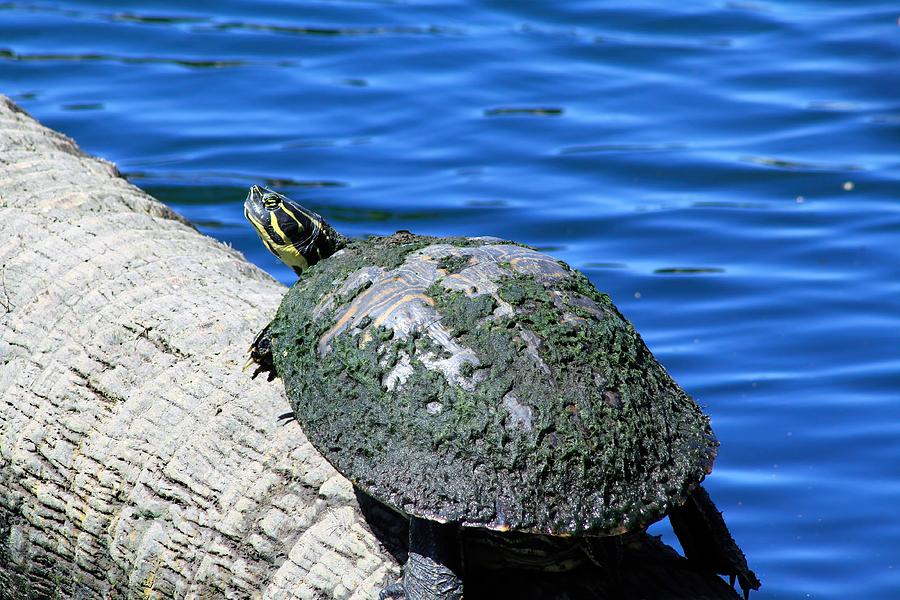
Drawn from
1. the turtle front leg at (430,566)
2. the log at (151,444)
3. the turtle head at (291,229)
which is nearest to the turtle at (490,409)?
the turtle front leg at (430,566)

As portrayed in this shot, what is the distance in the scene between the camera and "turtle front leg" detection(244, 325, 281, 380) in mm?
3924

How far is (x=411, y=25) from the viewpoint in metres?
12.4

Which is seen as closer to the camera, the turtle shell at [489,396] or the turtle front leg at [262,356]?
the turtle shell at [489,396]

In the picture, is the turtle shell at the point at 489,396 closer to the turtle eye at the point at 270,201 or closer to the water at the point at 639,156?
the turtle eye at the point at 270,201

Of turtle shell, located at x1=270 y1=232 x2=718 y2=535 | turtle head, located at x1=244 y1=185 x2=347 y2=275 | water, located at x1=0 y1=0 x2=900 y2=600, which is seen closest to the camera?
turtle shell, located at x1=270 y1=232 x2=718 y2=535

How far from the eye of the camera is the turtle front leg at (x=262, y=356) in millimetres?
3924

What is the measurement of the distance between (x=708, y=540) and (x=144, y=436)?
1.89 m

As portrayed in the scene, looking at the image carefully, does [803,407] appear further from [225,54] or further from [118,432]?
[225,54]

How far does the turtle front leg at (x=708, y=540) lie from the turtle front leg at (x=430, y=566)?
0.71m

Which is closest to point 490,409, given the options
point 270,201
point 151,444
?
point 151,444

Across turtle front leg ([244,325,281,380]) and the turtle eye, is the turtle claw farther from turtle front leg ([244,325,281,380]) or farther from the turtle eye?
the turtle eye

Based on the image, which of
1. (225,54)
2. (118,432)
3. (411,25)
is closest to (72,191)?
(118,432)

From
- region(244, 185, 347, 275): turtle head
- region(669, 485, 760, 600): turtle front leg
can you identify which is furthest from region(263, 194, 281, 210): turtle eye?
region(669, 485, 760, 600): turtle front leg

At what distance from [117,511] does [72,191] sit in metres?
1.50
